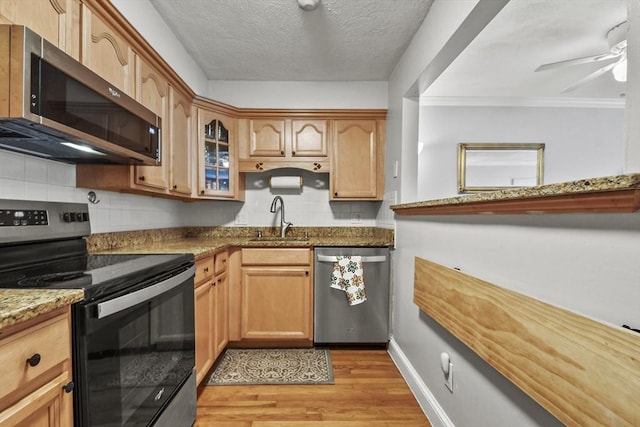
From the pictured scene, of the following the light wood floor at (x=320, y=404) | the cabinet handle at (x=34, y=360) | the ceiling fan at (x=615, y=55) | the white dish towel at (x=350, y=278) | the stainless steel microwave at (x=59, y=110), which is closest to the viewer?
the cabinet handle at (x=34, y=360)

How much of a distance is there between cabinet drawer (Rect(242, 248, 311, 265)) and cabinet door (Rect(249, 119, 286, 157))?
2.97 ft

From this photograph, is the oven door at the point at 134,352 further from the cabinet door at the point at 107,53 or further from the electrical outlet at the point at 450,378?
the electrical outlet at the point at 450,378

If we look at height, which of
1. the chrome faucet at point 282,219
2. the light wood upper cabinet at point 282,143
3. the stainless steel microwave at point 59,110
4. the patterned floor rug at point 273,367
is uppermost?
the light wood upper cabinet at point 282,143

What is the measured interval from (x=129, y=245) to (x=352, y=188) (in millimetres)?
1803

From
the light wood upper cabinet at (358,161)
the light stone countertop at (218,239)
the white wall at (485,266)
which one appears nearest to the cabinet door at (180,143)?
the light stone countertop at (218,239)

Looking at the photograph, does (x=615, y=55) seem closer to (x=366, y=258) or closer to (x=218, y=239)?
(x=366, y=258)

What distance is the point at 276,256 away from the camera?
2420mm

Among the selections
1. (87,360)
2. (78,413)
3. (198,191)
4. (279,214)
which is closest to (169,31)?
(198,191)

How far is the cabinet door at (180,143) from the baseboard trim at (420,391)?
2010 millimetres

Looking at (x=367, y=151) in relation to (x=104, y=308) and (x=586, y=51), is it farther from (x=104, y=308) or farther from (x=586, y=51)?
(x=104, y=308)

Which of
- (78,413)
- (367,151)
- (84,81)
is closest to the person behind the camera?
(78,413)

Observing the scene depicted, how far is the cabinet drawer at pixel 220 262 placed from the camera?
6.82 ft

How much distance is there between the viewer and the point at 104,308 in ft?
Result: 3.00

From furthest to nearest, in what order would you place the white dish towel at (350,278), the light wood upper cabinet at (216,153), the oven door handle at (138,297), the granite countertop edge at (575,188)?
1. the light wood upper cabinet at (216,153)
2. the white dish towel at (350,278)
3. the oven door handle at (138,297)
4. the granite countertop edge at (575,188)
